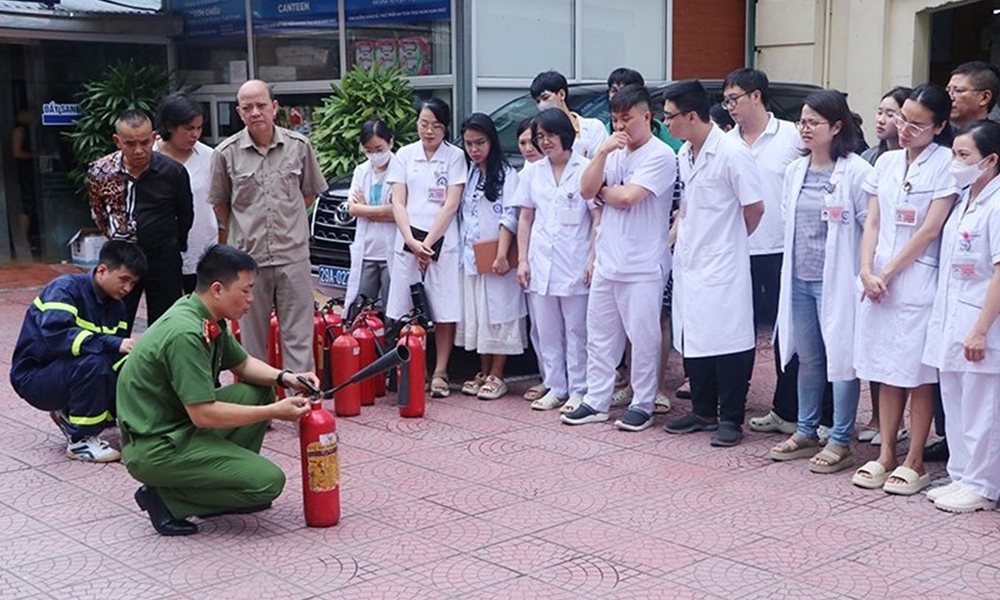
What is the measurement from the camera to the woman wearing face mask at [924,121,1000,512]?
17.1 ft

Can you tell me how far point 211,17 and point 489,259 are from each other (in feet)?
25.8

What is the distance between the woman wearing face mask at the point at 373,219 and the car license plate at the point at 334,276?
645mm

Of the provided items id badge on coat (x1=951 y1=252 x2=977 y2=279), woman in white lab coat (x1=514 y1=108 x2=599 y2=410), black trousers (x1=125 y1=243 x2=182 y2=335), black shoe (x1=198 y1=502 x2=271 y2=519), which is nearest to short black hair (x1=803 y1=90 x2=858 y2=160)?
id badge on coat (x1=951 y1=252 x2=977 y2=279)

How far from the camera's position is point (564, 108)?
7805 millimetres

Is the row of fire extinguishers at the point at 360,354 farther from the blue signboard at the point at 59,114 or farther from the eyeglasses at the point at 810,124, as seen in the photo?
A: the blue signboard at the point at 59,114

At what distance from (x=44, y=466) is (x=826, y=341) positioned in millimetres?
3983

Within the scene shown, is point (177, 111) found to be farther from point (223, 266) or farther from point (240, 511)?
point (240, 511)

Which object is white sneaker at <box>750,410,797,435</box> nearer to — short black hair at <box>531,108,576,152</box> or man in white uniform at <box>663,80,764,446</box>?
man in white uniform at <box>663,80,764,446</box>

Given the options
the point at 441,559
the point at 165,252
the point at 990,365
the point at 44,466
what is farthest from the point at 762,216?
the point at 44,466

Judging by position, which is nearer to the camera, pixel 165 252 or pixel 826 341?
pixel 826 341

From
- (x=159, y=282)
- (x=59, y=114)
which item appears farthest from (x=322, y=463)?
(x=59, y=114)

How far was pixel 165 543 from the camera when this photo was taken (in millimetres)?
5098

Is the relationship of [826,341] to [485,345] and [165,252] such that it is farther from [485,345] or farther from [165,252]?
[165,252]

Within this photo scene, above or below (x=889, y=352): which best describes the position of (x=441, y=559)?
below
